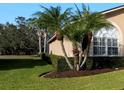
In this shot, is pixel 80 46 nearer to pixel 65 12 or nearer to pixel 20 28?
pixel 65 12

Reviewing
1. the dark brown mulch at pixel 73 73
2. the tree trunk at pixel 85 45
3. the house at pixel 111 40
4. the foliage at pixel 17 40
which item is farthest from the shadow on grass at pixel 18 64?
the foliage at pixel 17 40

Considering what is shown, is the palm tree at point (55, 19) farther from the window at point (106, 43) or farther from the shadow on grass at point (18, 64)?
the shadow on grass at point (18, 64)

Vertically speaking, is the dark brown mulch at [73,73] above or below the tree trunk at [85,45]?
below

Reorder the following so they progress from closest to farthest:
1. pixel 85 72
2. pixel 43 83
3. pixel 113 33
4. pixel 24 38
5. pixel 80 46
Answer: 1. pixel 43 83
2. pixel 85 72
3. pixel 80 46
4. pixel 113 33
5. pixel 24 38

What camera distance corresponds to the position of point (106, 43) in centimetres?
2431

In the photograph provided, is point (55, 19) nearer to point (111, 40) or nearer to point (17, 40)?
point (111, 40)

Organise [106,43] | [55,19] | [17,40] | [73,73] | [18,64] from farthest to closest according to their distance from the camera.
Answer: [17,40], [18,64], [106,43], [55,19], [73,73]

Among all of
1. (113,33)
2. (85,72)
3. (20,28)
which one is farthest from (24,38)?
(85,72)

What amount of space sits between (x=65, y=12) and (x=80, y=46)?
7.13 ft

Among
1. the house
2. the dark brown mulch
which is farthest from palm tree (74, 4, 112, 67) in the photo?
the house

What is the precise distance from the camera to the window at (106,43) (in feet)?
79.2

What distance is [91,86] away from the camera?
13.3 meters

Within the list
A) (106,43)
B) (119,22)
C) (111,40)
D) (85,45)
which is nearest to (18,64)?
(106,43)

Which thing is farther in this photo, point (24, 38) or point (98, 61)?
point (24, 38)
